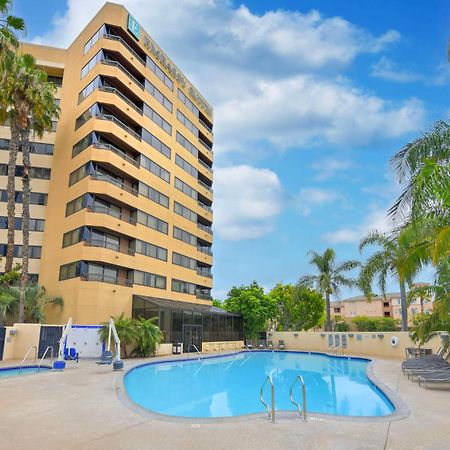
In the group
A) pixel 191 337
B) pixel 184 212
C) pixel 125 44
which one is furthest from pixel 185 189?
pixel 191 337

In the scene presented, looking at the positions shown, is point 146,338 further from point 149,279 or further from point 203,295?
point 203,295

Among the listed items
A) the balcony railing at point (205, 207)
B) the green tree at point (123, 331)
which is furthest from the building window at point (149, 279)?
the balcony railing at point (205, 207)

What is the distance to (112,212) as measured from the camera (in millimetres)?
28625

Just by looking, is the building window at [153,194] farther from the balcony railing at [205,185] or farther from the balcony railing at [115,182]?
the balcony railing at [205,185]

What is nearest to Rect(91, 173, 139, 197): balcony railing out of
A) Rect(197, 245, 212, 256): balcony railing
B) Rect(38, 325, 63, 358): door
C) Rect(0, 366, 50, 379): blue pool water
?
Rect(38, 325, 63, 358): door

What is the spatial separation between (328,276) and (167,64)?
26191 mm

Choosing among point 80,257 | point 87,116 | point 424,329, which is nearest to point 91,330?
point 80,257

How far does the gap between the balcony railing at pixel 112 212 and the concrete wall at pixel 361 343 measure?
18676mm

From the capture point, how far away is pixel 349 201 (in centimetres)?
2323

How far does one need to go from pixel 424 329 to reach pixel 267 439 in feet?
43.7

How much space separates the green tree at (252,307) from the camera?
3675cm

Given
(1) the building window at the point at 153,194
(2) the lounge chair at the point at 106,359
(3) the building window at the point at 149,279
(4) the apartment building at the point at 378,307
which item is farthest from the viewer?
(4) the apartment building at the point at 378,307

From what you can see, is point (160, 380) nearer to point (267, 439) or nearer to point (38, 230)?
point (267, 439)

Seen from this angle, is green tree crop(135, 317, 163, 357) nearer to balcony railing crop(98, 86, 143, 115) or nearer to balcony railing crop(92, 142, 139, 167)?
balcony railing crop(92, 142, 139, 167)
